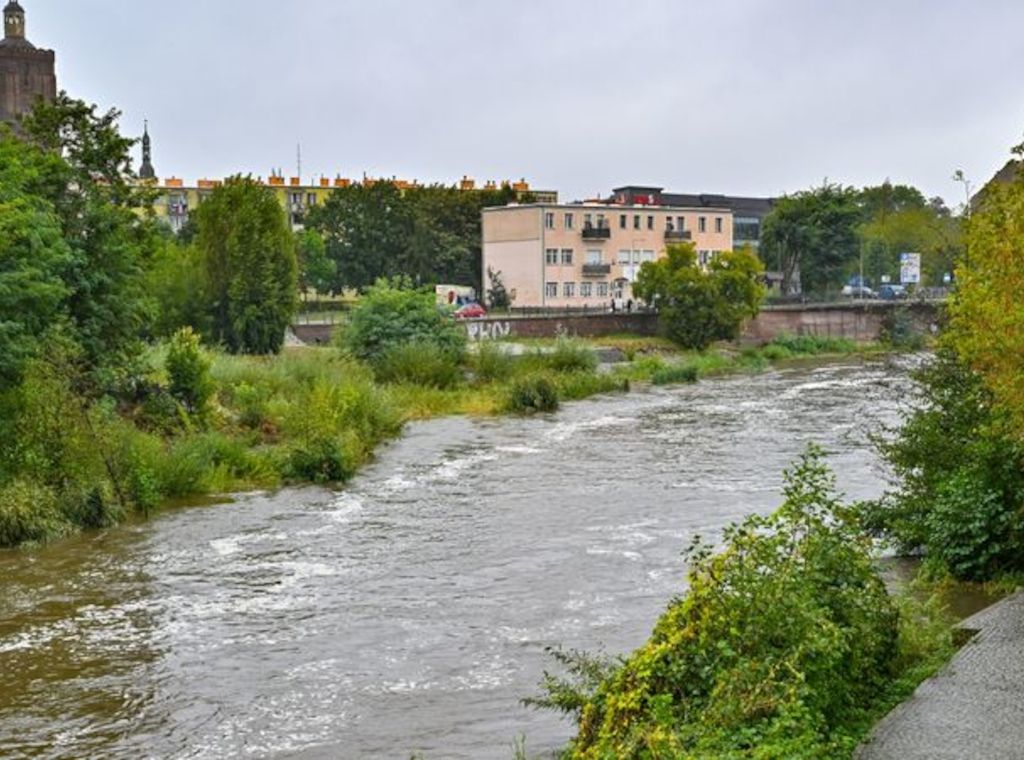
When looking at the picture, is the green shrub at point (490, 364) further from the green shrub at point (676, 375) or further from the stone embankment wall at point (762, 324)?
the stone embankment wall at point (762, 324)

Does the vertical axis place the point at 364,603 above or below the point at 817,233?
below

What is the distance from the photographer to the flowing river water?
12836 millimetres

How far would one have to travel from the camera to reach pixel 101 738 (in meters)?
12.5

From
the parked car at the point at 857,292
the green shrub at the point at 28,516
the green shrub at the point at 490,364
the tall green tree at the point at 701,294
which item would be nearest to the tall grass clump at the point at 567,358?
the green shrub at the point at 490,364

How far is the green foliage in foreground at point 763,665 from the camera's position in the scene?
8328mm

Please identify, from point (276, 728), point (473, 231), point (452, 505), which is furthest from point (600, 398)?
point (473, 231)

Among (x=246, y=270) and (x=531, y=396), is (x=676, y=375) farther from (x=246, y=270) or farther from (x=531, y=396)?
(x=246, y=270)

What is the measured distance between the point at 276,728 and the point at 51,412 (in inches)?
503

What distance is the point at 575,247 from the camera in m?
90.9

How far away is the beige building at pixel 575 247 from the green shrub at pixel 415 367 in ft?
136

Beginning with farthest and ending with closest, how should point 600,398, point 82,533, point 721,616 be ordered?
point 600,398
point 82,533
point 721,616

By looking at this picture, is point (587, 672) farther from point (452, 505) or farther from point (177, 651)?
point (452, 505)

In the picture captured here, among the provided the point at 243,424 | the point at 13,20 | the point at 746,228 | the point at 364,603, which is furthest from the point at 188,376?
the point at 746,228

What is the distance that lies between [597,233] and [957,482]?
76.1 meters
